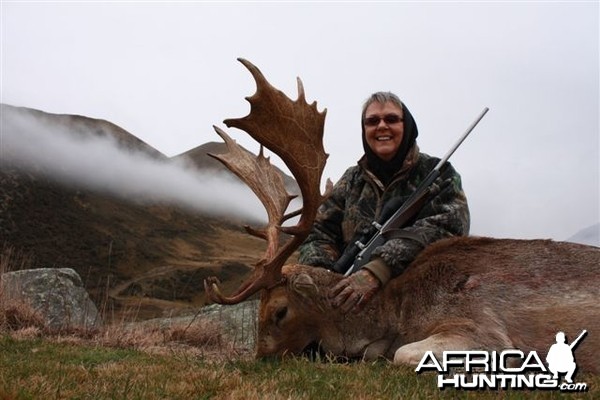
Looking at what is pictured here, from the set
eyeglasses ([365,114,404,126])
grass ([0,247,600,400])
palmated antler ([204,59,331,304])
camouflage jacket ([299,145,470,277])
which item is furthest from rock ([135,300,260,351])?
eyeglasses ([365,114,404,126])

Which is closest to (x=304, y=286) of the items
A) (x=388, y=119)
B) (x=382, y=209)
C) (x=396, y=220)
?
(x=396, y=220)

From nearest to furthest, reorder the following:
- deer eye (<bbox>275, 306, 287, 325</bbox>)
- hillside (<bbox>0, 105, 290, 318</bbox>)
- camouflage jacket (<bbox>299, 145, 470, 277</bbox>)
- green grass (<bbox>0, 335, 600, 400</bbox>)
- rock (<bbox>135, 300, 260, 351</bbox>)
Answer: green grass (<bbox>0, 335, 600, 400</bbox>)
deer eye (<bbox>275, 306, 287, 325</bbox>)
camouflage jacket (<bbox>299, 145, 470, 277</bbox>)
rock (<bbox>135, 300, 260, 351</bbox>)
hillside (<bbox>0, 105, 290, 318</bbox>)

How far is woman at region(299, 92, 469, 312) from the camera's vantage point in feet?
18.2

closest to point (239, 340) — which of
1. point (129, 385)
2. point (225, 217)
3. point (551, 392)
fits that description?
point (129, 385)

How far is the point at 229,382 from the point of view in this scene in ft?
12.9

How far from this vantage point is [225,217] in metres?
107

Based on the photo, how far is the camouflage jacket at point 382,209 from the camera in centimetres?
573

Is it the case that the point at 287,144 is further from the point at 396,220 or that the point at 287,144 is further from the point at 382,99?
the point at 382,99

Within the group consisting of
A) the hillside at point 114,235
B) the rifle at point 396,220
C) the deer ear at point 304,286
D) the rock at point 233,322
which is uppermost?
the rifle at point 396,220

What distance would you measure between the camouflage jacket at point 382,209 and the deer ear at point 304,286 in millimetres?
655

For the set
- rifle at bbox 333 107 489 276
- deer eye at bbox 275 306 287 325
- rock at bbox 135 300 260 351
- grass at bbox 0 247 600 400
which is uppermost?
rifle at bbox 333 107 489 276

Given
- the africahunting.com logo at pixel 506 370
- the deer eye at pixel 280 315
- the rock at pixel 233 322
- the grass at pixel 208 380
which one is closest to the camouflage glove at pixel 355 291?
the deer eye at pixel 280 315

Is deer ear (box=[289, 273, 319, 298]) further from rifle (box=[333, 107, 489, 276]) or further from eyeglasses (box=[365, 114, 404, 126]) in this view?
eyeglasses (box=[365, 114, 404, 126])

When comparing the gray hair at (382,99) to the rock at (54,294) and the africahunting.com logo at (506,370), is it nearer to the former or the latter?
the africahunting.com logo at (506,370)
